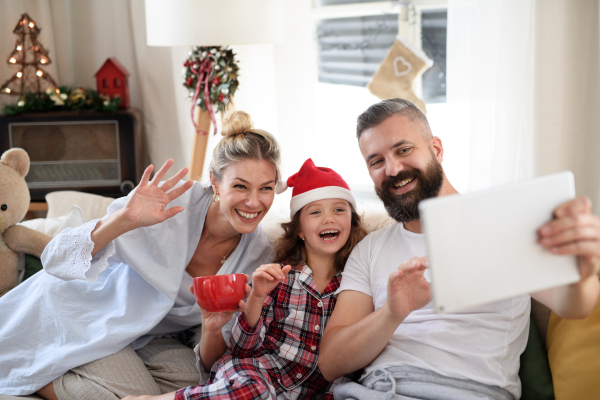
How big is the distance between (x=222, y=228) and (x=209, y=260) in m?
0.14

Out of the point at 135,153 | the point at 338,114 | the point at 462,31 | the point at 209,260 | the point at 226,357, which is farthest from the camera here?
the point at 135,153

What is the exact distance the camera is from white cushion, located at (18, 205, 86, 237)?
2.09 metres

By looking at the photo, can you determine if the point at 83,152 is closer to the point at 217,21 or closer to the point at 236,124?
the point at 217,21

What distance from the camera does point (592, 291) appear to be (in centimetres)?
108

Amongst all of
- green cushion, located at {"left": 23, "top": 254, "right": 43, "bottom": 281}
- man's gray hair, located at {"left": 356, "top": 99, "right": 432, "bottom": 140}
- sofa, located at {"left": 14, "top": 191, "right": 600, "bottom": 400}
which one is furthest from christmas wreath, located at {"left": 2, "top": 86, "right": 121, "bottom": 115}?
sofa, located at {"left": 14, "top": 191, "right": 600, "bottom": 400}

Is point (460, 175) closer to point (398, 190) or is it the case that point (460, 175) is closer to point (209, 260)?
point (398, 190)

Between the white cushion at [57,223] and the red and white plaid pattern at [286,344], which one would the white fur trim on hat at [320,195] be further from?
the white cushion at [57,223]

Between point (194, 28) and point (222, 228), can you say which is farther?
point (194, 28)

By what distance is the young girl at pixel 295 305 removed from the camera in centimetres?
137

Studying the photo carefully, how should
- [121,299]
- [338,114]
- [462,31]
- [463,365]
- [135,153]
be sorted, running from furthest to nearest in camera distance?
[135,153] < [338,114] < [462,31] < [121,299] < [463,365]

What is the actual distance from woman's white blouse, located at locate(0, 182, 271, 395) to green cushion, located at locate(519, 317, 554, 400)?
89 centimetres

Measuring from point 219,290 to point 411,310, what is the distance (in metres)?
0.49

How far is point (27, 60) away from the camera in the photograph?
312 centimetres

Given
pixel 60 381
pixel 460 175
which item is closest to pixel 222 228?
pixel 60 381
